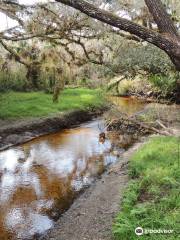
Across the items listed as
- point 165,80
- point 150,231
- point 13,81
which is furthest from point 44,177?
point 13,81

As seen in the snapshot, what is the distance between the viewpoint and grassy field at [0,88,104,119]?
2498 cm

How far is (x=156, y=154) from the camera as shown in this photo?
45.4 feet

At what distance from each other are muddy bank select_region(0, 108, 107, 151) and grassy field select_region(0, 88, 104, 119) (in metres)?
0.74

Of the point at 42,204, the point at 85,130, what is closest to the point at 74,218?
the point at 42,204

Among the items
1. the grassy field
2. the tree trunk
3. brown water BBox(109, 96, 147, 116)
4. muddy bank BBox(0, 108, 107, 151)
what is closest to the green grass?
the tree trunk

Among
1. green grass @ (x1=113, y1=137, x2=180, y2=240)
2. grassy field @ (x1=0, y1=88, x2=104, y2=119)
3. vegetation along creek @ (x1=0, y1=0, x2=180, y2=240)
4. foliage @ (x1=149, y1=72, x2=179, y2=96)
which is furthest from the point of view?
grassy field @ (x1=0, y1=88, x2=104, y2=119)

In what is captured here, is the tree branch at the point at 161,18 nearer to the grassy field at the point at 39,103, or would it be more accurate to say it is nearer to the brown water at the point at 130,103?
the grassy field at the point at 39,103

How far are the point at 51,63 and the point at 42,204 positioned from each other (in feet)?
51.3

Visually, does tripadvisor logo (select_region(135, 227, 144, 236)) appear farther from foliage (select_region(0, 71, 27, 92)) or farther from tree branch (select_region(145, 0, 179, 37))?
foliage (select_region(0, 71, 27, 92))

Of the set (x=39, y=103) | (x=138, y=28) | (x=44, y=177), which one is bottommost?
(x=44, y=177)

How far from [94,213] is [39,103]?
60.6ft

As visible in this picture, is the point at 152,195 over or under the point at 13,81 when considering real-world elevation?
under

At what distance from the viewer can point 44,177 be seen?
14.5 meters

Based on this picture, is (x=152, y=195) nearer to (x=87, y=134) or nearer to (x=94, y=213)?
(x=94, y=213)
